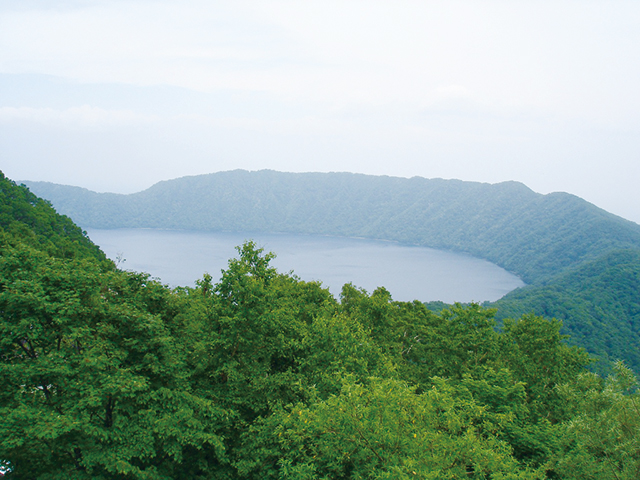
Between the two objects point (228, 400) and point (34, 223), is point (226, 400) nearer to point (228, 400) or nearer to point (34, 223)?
point (228, 400)

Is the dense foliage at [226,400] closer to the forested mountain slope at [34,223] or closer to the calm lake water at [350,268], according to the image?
the forested mountain slope at [34,223]

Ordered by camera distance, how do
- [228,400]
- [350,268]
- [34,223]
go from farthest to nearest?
[350,268] → [34,223] → [228,400]

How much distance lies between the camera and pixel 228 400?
11602mm

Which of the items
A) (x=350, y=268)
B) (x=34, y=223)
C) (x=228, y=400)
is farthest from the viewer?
(x=350, y=268)

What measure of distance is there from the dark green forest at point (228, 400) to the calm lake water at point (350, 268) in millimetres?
91194

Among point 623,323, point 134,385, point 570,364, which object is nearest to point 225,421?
point 134,385

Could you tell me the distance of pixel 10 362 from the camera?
927 cm

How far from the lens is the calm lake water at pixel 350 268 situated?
4779 inches

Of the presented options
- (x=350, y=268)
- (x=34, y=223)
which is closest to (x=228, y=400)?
(x=34, y=223)

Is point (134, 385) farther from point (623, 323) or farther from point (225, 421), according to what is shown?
point (623, 323)

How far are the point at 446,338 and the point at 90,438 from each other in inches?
537

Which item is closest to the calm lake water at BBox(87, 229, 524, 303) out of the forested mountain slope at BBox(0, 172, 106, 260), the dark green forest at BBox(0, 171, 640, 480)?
the forested mountain slope at BBox(0, 172, 106, 260)

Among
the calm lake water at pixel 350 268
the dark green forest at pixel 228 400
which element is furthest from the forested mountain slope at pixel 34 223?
the calm lake water at pixel 350 268

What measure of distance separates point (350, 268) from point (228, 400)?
137990 mm
